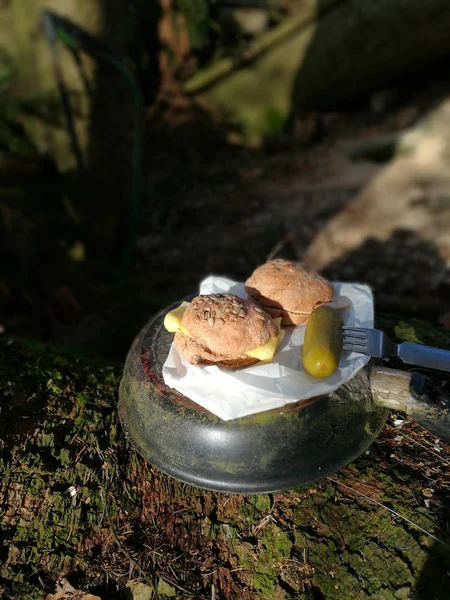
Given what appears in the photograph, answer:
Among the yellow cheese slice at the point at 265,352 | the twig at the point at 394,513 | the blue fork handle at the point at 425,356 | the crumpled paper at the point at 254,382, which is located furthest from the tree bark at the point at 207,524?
the yellow cheese slice at the point at 265,352

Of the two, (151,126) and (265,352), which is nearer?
(265,352)

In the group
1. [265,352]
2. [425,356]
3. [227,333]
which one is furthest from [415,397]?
[227,333]

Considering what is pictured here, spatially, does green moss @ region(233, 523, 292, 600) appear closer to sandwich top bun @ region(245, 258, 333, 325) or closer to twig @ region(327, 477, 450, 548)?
twig @ region(327, 477, 450, 548)

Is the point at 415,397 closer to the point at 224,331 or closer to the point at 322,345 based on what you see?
the point at 322,345

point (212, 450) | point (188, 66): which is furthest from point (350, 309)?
point (188, 66)

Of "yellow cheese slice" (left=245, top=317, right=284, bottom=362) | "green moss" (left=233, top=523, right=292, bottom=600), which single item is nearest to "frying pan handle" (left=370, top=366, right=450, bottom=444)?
"yellow cheese slice" (left=245, top=317, right=284, bottom=362)

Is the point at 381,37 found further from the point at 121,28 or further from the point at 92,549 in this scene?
the point at 92,549

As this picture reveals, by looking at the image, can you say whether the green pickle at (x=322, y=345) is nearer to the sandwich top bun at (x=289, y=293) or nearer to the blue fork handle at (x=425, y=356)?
the sandwich top bun at (x=289, y=293)
